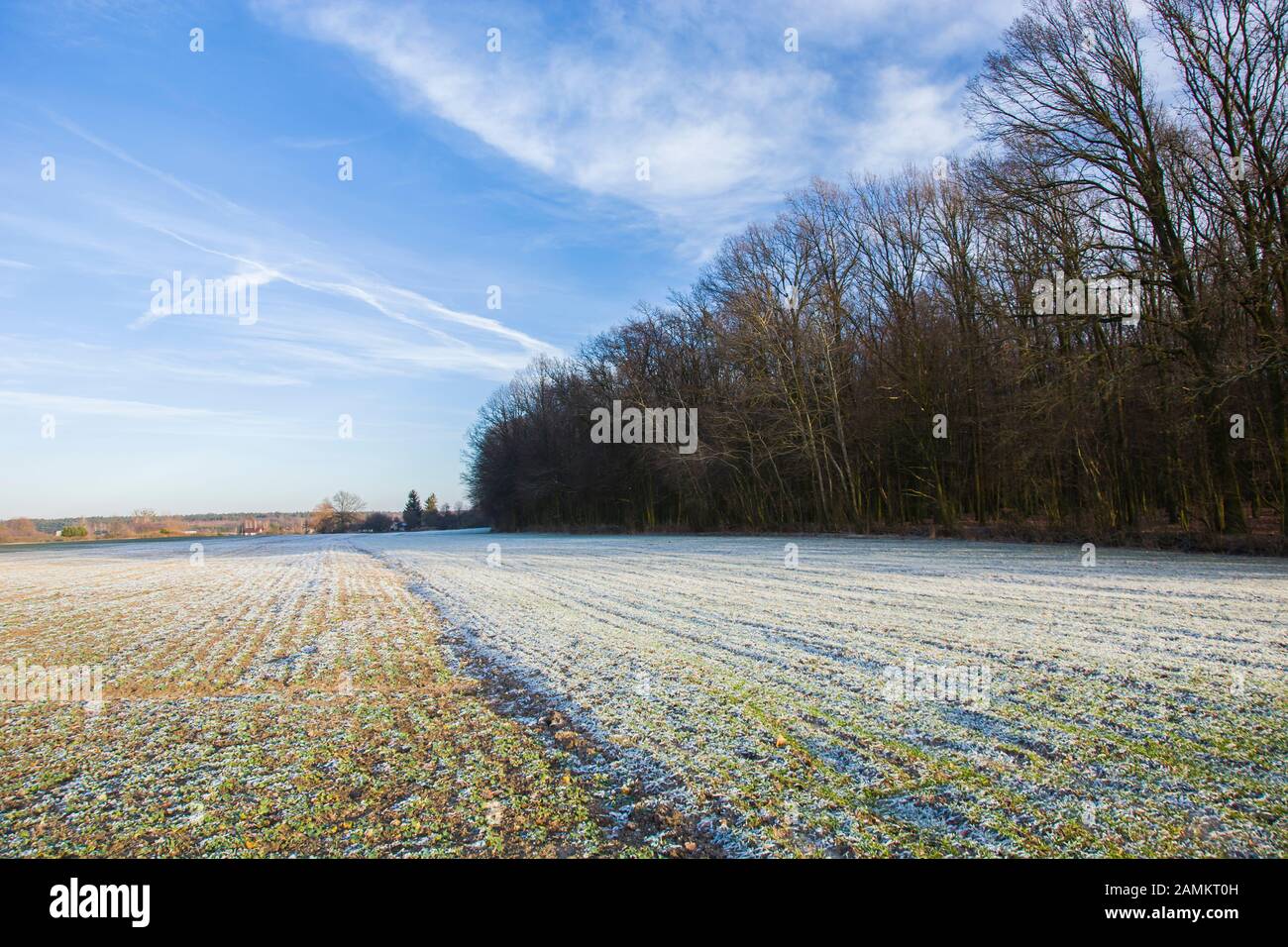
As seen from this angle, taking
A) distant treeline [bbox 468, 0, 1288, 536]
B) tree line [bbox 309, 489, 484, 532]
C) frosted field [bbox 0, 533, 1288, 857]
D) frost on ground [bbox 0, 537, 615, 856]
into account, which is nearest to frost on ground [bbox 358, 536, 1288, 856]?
frosted field [bbox 0, 533, 1288, 857]

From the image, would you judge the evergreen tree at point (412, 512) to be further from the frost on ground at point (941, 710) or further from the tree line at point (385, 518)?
the frost on ground at point (941, 710)

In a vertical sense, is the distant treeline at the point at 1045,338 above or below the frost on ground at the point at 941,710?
above

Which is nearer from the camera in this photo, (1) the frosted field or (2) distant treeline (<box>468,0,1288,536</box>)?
(1) the frosted field

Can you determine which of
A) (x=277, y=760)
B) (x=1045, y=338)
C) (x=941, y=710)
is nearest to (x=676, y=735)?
(x=941, y=710)

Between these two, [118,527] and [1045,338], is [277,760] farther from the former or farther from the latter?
[118,527]

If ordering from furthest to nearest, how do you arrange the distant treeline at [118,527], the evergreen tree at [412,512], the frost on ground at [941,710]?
the evergreen tree at [412,512], the distant treeline at [118,527], the frost on ground at [941,710]

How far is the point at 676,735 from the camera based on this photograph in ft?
15.9

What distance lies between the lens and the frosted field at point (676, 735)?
3.38 meters

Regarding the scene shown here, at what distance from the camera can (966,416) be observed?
1310 inches

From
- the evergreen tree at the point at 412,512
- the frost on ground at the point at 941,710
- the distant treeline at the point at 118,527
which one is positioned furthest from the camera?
the evergreen tree at the point at 412,512

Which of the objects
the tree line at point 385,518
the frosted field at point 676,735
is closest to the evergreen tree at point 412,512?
the tree line at point 385,518

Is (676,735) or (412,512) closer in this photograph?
(676,735)

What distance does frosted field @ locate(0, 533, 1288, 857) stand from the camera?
3.38m

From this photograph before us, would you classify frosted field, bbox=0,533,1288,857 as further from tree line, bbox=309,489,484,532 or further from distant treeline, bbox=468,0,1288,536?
tree line, bbox=309,489,484,532
